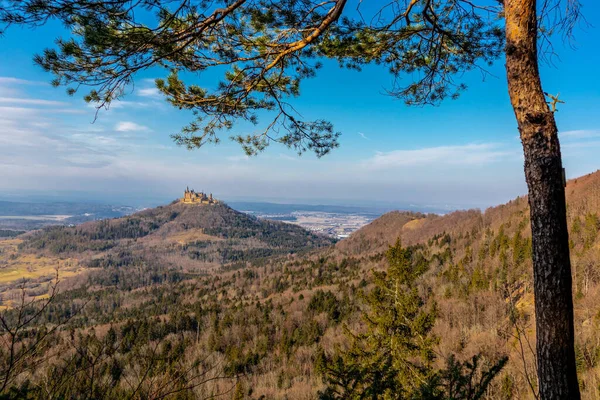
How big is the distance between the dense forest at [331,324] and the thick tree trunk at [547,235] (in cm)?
31

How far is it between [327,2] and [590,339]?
9.35 m

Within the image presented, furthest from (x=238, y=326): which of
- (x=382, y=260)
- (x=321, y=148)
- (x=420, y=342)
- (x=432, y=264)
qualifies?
(x=321, y=148)

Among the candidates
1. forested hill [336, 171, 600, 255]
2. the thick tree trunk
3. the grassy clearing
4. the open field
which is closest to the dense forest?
the thick tree trunk

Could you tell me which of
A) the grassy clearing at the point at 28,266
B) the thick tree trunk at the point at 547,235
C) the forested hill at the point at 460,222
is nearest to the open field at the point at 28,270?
the grassy clearing at the point at 28,266

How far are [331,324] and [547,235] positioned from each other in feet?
173

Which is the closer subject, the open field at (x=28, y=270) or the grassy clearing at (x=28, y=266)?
the open field at (x=28, y=270)

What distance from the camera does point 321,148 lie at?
6.12 meters

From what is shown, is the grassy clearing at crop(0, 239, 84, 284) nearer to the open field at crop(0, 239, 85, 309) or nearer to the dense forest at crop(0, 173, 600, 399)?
the open field at crop(0, 239, 85, 309)

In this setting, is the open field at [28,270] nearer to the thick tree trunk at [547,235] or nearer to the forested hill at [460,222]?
the forested hill at [460,222]

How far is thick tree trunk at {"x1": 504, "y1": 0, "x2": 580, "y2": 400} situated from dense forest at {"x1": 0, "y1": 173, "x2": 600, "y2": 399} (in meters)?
0.31

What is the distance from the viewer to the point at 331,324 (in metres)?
51.1

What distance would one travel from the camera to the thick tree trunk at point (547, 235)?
2479mm

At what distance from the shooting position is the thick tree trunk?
2.48 m

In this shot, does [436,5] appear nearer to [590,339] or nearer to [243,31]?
[243,31]
